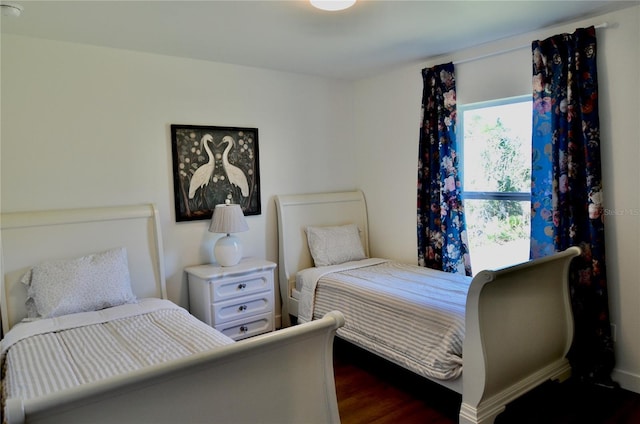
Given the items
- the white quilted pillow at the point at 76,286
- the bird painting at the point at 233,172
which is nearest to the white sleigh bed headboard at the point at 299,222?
the bird painting at the point at 233,172

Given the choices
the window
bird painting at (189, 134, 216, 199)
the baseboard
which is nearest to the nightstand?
bird painting at (189, 134, 216, 199)

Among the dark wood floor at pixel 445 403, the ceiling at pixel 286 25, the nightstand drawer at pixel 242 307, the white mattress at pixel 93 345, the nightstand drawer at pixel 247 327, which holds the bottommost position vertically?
the dark wood floor at pixel 445 403

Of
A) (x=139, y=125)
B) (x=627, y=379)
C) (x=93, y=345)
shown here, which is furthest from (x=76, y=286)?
(x=627, y=379)

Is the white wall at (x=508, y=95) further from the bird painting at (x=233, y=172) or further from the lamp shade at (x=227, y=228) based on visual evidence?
the lamp shade at (x=227, y=228)

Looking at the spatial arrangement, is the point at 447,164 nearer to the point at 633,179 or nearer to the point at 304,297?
the point at 633,179

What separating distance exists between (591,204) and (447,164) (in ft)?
3.58

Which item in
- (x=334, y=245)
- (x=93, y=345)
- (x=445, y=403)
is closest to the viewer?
(x=93, y=345)

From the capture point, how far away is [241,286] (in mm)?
3197

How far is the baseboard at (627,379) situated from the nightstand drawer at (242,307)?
7.86 ft

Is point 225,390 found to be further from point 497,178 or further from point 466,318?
point 497,178

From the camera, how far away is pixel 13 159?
2639 millimetres

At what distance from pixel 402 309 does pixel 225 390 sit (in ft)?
4.86

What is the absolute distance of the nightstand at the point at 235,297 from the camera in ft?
10.1

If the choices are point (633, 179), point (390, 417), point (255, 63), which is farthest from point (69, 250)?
point (633, 179)
